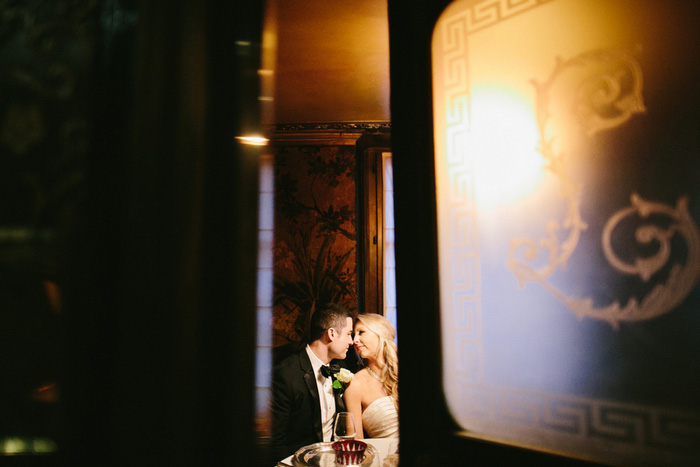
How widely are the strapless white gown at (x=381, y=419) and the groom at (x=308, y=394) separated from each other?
161 millimetres

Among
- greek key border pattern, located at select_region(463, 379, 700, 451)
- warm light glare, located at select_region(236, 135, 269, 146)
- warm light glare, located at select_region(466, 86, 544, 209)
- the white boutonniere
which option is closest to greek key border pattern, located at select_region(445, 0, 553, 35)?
warm light glare, located at select_region(466, 86, 544, 209)

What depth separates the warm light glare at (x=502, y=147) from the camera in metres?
0.73

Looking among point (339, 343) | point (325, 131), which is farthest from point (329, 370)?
point (325, 131)

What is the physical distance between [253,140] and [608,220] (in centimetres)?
68

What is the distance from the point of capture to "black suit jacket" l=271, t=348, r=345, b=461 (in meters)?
2.02

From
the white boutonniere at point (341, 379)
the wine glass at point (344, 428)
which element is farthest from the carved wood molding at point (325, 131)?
the wine glass at point (344, 428)

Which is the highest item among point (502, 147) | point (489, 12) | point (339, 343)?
point (489, 12)

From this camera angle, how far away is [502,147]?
756 millimetres

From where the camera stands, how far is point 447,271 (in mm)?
782

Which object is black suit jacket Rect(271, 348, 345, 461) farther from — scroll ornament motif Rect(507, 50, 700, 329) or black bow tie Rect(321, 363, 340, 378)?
scroll ornament motif Rect(507, 50, 700, 329)

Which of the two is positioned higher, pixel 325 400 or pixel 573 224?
pixel 573 224

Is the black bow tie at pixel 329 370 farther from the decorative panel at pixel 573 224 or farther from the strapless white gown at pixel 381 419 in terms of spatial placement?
the decorative panel at pixel 573 224

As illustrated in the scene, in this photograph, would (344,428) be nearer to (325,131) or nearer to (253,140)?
(253,140)

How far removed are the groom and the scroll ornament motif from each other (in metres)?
1.74
